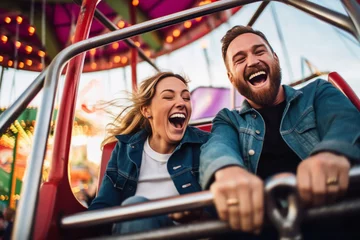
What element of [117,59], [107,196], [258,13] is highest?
[117,59]

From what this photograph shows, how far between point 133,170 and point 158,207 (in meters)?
0.42

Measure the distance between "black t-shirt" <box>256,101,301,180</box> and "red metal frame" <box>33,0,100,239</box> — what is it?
1.29ft

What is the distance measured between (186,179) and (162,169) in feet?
0.28

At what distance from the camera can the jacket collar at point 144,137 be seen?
0.79 m

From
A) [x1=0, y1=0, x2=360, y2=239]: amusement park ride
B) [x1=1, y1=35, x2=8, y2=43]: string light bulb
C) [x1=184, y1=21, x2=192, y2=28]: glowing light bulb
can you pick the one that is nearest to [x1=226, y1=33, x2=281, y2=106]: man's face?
[x1=0, y1=0, x2=360, y2=239]: amusement park ride

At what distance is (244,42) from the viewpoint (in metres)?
0.67

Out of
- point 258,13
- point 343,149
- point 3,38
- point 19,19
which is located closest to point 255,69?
point 343,149

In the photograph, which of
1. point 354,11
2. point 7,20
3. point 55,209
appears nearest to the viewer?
point 354,11

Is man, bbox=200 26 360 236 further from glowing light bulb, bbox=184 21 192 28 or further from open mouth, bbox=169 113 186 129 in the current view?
glowing light bulb, bbox=184 21 192 28

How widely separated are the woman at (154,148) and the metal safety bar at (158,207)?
202 mm

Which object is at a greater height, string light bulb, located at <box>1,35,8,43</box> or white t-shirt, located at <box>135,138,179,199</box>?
string light bulb, located at <box>1,35,8,43</box>

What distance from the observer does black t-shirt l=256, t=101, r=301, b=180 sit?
573 millimetres

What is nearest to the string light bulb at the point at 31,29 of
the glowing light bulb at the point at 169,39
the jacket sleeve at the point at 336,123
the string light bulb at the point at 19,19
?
the string light bulb at the point at 19,19

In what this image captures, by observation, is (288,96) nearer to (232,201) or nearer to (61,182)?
(232,201)
